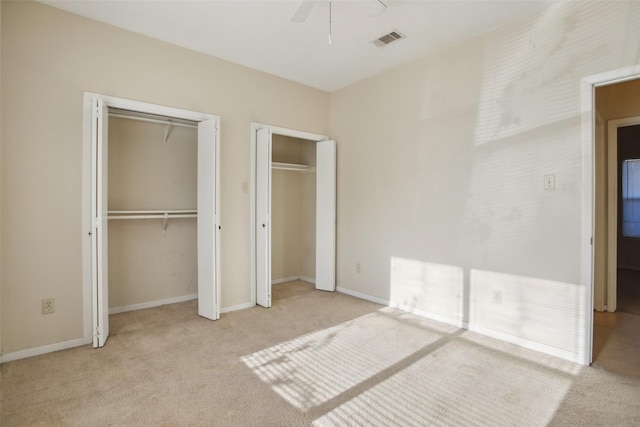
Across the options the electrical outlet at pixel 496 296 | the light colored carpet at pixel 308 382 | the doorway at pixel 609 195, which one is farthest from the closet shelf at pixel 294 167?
the doorway at pixel 609 195

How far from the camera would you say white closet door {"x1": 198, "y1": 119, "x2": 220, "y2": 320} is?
10.9ft

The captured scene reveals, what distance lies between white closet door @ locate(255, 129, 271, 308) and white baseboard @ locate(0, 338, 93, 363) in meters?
1.64

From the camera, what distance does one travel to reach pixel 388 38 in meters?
3.08

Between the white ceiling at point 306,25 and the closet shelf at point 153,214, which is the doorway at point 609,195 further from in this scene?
the closet shelf at point 153,214

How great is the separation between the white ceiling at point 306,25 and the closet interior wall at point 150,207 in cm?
111

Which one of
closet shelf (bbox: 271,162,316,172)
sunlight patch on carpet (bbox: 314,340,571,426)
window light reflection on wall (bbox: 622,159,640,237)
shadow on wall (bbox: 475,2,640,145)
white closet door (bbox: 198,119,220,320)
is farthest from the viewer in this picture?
window light reflection on wall (bbox: 622,159,640,237)

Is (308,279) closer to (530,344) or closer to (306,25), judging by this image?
(530,344)

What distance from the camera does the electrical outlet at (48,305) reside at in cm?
262

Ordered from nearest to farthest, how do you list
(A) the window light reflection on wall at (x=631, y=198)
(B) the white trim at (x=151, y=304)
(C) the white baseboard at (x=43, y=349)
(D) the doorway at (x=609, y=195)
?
1. (C) the white baseboard at (x=43, y=349)
2. (D) the doorway at (x=609, y=195)
3. (B) the white trim at (x=151, y=304)
4. (A) the window light reflection on wall at (x=631, y=198)

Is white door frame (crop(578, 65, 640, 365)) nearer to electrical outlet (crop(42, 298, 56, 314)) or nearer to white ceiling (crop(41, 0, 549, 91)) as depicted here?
white ceiling (crop(41, 0, 549, 91))

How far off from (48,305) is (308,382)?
2.15 metres

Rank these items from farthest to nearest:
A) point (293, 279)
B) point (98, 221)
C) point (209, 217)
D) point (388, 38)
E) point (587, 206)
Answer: point (293, 279)
point (209, 217)
point (388, 38)
point (98, 221)
point (587, 206)

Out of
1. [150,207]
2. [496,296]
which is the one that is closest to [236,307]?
[150,207]

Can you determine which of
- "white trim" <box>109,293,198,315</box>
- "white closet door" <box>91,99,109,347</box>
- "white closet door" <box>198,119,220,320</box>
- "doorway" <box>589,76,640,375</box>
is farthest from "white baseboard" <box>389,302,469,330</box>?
"white closet door" <box>91,99,109,347</box>
